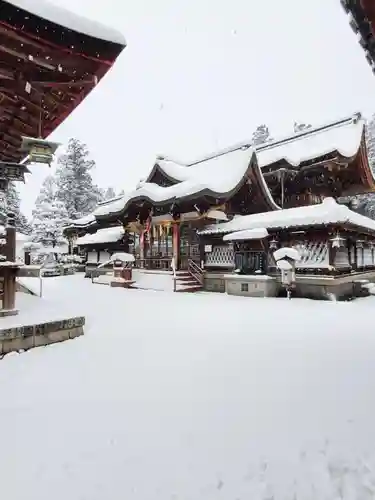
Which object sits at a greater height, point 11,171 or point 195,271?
point 11,171

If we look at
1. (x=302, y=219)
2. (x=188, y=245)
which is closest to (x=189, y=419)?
(x=302, y=219)

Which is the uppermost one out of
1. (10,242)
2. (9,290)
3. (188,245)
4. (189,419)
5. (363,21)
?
(363,21)

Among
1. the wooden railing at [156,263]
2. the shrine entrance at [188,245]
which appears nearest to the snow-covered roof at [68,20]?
the shrine entrance at [188,245]

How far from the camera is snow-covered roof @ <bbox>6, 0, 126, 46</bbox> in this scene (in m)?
4.73

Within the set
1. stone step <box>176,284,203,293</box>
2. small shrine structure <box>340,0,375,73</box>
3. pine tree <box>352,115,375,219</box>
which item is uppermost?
pine tree <box>352,115,375,219</box>

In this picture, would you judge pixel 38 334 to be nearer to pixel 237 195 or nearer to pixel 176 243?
pixel 176 243

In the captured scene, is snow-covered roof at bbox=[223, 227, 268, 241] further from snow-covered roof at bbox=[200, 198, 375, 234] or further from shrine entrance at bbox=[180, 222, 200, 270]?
shrine entrance at bbox=[180, 222, 200, 270]

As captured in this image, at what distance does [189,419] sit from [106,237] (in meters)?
22.2

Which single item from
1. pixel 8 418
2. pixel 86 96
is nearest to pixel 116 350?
pixel 8 418

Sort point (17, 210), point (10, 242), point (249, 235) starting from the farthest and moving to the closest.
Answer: point (17, 210) → point (249, 235) → point (10, 242)

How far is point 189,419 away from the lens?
3.34m

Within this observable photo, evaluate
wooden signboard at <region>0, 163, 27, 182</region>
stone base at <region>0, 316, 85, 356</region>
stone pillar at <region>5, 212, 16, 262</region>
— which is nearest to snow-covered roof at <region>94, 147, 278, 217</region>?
wooden signboard at <region>0, 163, 27, 182</region>

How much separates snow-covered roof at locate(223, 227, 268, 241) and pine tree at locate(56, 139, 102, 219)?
87.8 feet

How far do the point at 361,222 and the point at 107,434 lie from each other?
13324 millimetres
